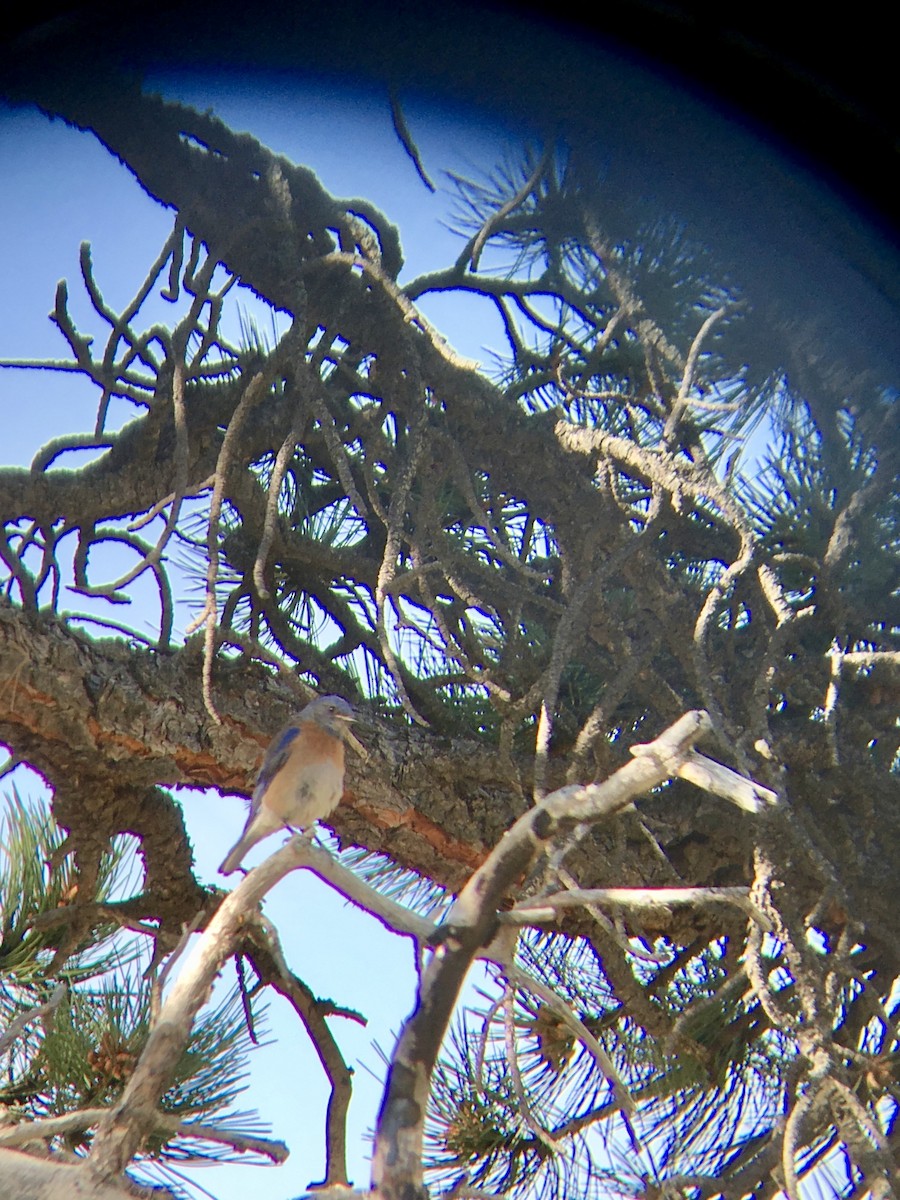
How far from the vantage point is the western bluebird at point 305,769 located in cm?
153

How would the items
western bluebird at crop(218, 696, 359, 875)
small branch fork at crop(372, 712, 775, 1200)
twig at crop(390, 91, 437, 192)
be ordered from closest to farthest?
A: small branch fork at crop(372, 712, 775, 1200), twig at crop(390, 91, 437, 192), western bluebird at crop(218, 696, 359, 875)

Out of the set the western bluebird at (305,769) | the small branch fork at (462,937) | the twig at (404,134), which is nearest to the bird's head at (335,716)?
the western bluebird at (305,769)

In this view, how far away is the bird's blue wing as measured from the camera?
1553 mm

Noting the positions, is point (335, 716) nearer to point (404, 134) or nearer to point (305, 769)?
point (305, 769)

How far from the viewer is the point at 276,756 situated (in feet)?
5.15

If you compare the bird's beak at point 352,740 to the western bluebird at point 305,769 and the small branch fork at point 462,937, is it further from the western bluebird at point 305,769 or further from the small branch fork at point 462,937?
the small branch fork at point 462,937

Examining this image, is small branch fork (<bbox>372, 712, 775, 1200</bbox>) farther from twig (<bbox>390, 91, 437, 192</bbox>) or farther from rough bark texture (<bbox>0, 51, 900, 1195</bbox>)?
twig (<bbox>390, 91, 437, 192</bbox>)

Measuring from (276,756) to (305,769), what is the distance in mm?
84

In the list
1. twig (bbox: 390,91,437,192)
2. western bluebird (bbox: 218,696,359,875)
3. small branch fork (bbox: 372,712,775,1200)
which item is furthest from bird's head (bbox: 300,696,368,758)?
twig (bbox: 390,91,437,192)

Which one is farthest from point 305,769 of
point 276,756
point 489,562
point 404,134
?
point 404,134

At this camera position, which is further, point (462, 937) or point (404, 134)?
point (404, 134)

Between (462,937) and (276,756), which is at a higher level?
(276,756)

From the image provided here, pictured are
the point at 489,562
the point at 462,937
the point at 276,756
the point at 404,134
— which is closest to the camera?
the point at 462,937

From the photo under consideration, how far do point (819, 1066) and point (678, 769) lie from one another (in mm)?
373
